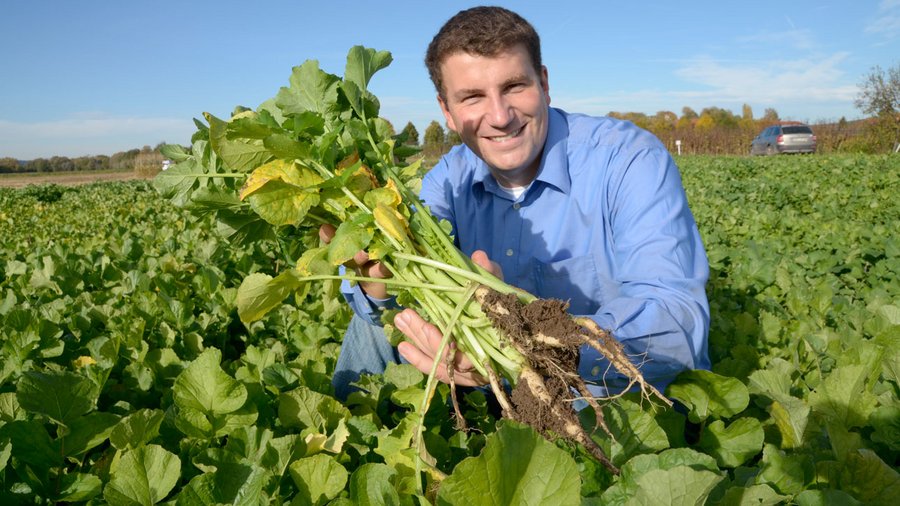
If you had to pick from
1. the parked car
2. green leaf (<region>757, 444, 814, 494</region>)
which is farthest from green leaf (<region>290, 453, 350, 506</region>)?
the parked car

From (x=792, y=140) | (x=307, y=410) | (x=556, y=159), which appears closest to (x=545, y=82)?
(x=556, y=159)

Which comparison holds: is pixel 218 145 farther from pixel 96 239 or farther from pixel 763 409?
pixel 96 239

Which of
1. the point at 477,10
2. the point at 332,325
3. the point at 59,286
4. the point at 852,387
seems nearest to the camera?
the point at 852,387

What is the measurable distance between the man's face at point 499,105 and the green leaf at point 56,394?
200 centimetres

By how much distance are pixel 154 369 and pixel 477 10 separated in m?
2.10

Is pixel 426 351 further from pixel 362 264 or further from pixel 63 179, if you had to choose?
pixel 63 179

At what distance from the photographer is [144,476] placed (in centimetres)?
120

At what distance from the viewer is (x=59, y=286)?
3.81 m

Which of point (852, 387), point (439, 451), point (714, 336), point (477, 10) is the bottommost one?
point (714, 336)

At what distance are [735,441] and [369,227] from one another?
1.19 meters

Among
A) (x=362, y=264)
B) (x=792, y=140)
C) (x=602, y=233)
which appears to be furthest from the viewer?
(x=792, y=140)

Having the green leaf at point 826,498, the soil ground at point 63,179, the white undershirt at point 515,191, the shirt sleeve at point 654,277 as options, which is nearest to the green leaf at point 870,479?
the green leaf at point 826,498

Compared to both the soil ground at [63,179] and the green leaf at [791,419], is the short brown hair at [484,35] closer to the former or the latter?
the green leaf at [791,419]

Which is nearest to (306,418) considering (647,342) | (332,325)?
(647,342)
